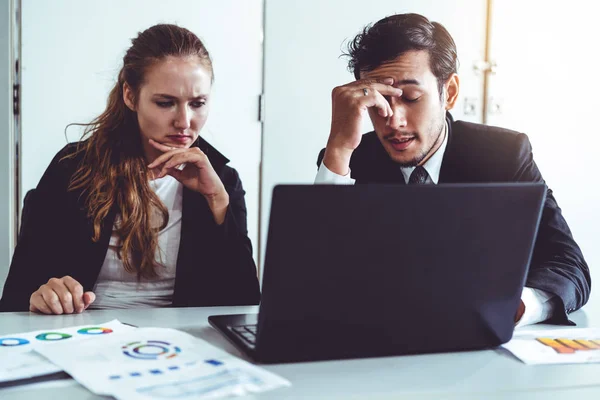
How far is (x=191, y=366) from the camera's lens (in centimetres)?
78

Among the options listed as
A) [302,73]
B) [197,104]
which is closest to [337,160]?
[197,104]

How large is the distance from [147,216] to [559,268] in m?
1.00

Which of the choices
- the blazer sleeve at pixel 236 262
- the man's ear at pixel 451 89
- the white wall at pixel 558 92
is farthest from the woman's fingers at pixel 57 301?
the white wall at pixel 558 92

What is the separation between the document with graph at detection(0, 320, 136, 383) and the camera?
76 centimetres

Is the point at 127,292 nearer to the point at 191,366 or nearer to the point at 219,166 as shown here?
the point at 219,166

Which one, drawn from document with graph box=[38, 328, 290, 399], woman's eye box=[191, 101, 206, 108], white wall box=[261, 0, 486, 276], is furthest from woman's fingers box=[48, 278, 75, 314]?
white wall box=[261, 0, 486, 276]

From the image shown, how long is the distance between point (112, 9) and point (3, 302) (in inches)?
59.2

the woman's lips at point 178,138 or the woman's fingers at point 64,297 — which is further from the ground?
the woman's lips at point 178,138

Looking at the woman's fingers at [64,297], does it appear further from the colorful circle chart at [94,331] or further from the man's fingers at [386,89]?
the man's fingers at [386,89]

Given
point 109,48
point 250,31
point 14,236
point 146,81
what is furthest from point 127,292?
point 250,31

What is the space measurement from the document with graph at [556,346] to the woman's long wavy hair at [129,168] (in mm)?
946

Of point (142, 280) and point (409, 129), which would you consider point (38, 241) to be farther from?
point (409, 129)

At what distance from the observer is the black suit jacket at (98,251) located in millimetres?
1563

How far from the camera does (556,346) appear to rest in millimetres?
934
